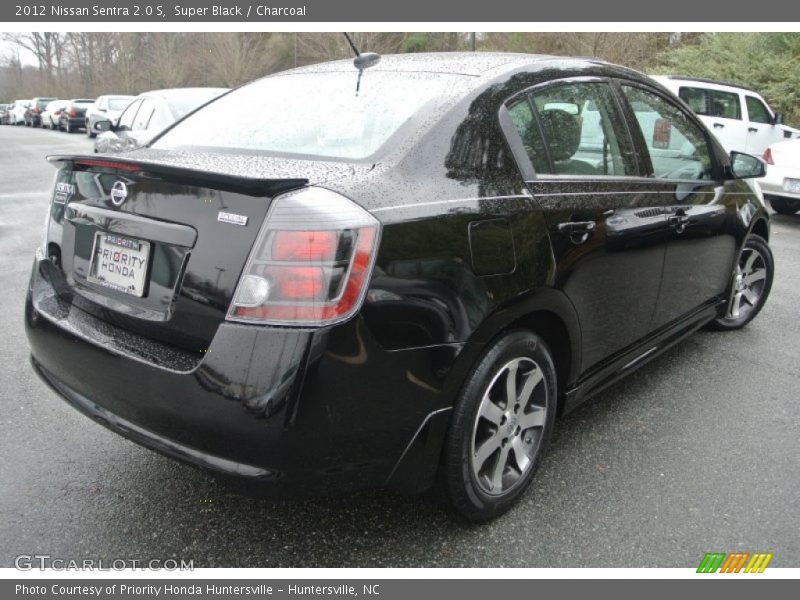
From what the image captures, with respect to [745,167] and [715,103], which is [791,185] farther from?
[745,167]

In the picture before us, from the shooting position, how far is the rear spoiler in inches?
72.9

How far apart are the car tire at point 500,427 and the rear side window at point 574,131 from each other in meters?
0.72

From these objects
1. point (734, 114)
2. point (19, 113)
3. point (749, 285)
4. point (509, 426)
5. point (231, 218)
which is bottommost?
point (509, 426)

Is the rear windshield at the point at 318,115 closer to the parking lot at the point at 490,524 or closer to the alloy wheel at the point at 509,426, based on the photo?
the alloy wheel at the point at 509,426

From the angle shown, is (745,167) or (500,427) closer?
(500,427)

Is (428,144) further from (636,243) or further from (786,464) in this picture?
(786,464)

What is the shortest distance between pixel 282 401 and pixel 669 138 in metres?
2.64

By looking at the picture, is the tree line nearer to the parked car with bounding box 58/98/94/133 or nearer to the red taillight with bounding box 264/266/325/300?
the parked car with bounding box 58/98/94/133

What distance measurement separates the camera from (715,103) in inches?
483

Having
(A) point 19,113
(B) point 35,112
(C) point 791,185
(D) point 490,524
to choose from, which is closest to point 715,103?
(C) point 791,185

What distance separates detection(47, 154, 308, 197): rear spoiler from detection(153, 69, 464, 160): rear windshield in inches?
16.0

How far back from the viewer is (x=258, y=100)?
9.48 feet

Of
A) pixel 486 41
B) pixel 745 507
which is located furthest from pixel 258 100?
pixel 486 41

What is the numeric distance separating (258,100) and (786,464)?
2.75m
